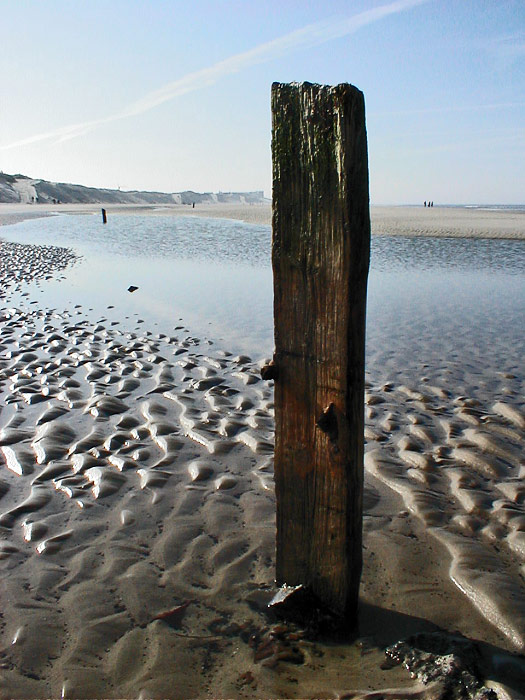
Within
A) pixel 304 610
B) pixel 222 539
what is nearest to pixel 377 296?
pixel 222 539

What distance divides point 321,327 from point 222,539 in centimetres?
168

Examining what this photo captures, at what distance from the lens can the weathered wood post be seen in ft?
7.66

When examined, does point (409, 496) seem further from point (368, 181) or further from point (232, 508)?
point (368, 181)

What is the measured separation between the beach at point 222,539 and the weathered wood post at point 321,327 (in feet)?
1.28

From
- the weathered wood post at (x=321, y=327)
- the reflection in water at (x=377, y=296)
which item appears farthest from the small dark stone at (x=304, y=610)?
the reflection in water at (x=377, y=296)

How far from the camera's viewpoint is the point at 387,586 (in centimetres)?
310

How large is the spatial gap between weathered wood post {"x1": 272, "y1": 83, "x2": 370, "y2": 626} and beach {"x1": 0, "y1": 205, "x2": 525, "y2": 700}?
0.39m

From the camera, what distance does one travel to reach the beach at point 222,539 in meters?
2.53

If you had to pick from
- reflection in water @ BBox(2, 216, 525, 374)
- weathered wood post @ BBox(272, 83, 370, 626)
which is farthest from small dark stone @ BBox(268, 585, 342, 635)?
reflection in water @ BBox(2, 216, 525, 374)

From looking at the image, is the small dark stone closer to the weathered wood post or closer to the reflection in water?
the weathered wood post

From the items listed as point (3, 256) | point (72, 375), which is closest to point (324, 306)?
point (72, 375)

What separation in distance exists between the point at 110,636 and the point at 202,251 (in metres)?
20.7

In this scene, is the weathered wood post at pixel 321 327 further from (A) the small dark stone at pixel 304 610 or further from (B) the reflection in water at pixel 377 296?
(B) the reflection in water at pixel 377 296

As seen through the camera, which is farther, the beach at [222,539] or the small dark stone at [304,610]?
the small dark stone at [304,610]
